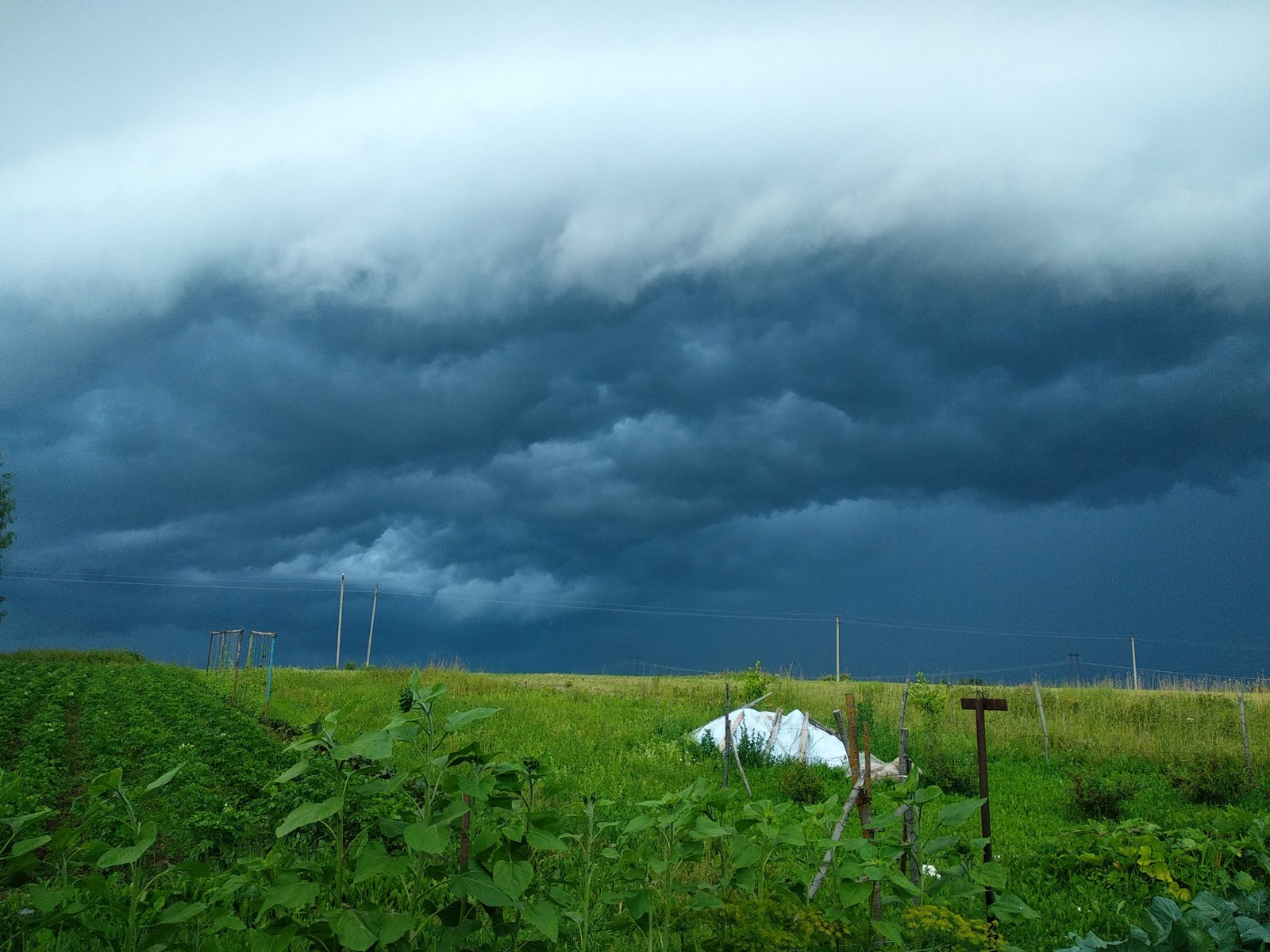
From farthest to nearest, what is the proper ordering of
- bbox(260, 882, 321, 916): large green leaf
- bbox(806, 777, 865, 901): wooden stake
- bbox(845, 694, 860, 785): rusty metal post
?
bbox(845, 694, 860, 785): rusty metal post
bbox(806, 777, 865, 901): wooden stake
bbox(260, 882, 321, 916): large green leaf

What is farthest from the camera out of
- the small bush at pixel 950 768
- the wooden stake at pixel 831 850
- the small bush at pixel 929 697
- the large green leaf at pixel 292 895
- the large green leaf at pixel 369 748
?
the small bush at pixel 929 697

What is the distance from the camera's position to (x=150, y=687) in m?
23.0

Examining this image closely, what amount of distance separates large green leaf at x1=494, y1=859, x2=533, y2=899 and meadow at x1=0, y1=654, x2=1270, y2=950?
0.01 metres

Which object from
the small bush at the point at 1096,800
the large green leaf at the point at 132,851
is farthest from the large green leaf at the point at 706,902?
the small bush at the point at 1096,800

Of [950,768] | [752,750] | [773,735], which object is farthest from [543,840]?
[773,735]

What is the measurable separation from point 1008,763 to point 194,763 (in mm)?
14103

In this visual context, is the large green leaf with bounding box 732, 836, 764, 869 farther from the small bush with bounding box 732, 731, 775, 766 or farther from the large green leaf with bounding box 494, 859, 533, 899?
the small bush with bounding box 732, 731, 775, 766

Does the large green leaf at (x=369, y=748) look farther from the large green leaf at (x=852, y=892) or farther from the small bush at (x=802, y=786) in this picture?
the small bush at (x=802, y=786)

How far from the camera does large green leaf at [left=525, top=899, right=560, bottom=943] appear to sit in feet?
10.2

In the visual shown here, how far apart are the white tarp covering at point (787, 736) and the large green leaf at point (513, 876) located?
12186 mm

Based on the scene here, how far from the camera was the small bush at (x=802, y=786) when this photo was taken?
1183 cm

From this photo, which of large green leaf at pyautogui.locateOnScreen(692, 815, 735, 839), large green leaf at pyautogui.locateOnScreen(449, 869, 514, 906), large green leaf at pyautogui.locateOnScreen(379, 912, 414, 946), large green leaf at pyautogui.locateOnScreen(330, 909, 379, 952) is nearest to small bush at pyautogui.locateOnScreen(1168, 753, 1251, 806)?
large green leaf at pyautogui.locateOnScreen(692, 815, 735, 839)

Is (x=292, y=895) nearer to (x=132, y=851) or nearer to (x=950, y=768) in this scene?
(x=132, y=851)

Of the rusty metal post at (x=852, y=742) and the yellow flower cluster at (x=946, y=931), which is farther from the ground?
the rusty metal post at (x=852, y=742)
